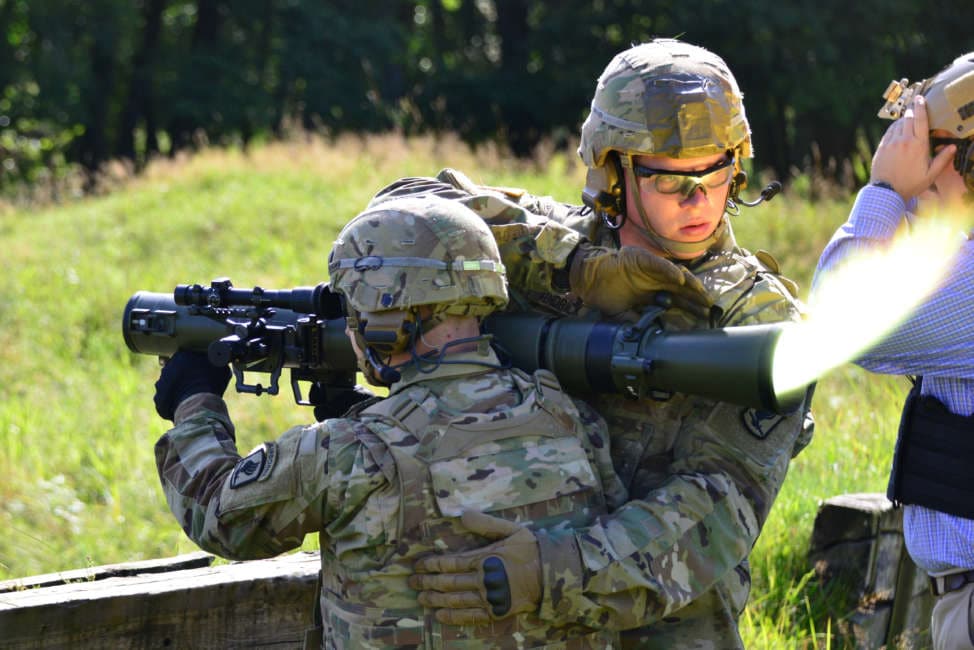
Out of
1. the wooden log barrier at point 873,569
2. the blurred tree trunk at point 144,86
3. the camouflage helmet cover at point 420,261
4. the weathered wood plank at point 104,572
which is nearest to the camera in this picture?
the camouflage helmet cover at point 420,261

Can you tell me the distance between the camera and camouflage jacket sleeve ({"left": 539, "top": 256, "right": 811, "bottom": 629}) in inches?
93.4

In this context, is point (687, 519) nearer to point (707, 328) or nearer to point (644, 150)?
point (707, 328)

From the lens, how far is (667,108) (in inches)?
108

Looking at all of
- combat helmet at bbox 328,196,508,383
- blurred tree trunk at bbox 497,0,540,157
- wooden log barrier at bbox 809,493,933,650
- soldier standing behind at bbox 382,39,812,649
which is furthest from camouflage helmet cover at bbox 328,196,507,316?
blurred tree trunk at bbox 497,0,540,157

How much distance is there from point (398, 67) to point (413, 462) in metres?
26.3

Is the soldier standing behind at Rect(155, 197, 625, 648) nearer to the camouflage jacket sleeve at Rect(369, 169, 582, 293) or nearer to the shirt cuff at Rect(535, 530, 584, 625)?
the shirt cuff at Rect(535, 530, 584, 625)

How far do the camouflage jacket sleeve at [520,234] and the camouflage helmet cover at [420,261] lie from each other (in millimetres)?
253

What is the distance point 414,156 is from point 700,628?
11631mm

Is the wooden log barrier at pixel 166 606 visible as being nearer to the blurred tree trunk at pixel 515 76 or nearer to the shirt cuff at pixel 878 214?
the shirt cuff at pixel 878 214

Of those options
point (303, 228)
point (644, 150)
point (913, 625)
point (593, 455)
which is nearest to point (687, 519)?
point (593, 455)

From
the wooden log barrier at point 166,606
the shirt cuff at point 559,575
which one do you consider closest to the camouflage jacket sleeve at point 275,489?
the shirt cuff at point 559,575

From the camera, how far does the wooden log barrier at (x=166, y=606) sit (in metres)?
3.11

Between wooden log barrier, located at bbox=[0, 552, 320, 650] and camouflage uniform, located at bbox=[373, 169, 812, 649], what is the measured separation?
1199 mm

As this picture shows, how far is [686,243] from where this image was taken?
2.73 metres
